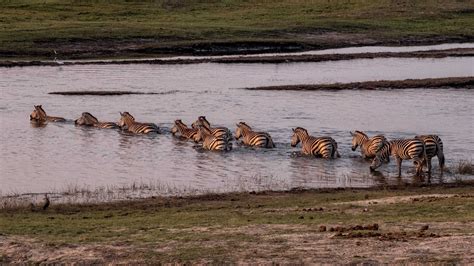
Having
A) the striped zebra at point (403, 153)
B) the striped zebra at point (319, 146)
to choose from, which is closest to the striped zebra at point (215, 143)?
the striped zebra at point (319, 146)

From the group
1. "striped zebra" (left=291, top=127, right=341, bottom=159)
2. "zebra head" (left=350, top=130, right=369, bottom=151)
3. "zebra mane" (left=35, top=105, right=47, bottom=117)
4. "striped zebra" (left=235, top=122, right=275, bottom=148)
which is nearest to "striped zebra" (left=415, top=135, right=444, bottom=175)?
"striped zebra" (left=291, top=127, right=341, bottom=159)

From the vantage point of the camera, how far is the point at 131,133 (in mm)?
28156

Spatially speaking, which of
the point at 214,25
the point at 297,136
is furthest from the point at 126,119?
the point at 214,25

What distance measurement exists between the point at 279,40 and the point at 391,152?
3338 centimetres

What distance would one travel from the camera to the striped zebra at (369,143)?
916 inches

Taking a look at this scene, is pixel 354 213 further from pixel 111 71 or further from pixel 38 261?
pixel 111 71

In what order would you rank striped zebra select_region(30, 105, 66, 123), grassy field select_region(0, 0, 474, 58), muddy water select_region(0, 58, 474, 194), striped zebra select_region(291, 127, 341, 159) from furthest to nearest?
grassy field select_region(0, 0, 474, 58)
striped zebra select_region(30, 105, 66, 123)
striped zebra select_region(291, 127, 341, 159)
muddy water select_region(0, 58, 474, 194)

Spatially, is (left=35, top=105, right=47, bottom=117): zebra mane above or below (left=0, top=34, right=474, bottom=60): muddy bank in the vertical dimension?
below

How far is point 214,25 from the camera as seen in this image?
57.6 m

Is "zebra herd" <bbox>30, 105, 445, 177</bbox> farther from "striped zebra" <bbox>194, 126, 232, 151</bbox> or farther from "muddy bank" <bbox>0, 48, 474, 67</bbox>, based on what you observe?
"muddy bank" <bbox>0, 48, 474, 67</bbox>

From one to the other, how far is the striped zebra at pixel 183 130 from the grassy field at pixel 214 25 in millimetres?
22439

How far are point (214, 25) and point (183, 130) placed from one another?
31.1 meters

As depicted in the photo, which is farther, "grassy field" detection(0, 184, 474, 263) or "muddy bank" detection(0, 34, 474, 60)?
"muddy bank" detection(0, 34, 474, 60)

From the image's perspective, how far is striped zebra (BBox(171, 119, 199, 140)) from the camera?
26625 mm
